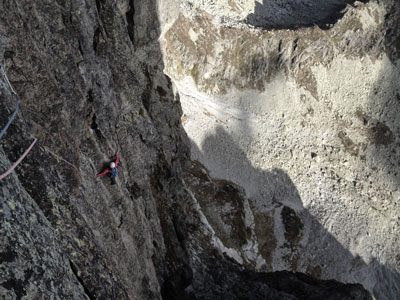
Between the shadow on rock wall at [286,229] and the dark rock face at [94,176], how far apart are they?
64.8 feet

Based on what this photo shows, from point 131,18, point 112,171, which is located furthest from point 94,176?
point 131,18

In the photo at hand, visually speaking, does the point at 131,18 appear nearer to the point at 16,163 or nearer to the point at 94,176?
the point at 94,176

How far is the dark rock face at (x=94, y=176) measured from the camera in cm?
711

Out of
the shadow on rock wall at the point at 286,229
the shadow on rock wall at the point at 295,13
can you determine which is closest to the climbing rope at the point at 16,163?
the shadow on rock wall at the point at 286,229

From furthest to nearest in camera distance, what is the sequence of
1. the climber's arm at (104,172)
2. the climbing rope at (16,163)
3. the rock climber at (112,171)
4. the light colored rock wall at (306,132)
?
the light colored rock wall at (306,132), the rock climber at (112,171), the climber's arm at (104,172), the climbing rope at (16,163)

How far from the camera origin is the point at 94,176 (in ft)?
44.6

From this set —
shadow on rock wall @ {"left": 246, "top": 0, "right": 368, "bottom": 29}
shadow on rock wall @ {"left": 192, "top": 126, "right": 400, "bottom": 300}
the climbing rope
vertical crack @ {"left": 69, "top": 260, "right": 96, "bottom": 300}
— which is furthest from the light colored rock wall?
the climbing rope

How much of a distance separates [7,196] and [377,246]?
49918 millimetres

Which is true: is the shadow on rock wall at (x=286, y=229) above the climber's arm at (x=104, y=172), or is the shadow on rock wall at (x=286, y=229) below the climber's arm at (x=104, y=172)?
below

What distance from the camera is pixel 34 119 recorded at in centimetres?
1088

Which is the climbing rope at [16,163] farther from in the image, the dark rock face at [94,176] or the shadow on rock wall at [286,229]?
the shadow on rock wall at [286,229]

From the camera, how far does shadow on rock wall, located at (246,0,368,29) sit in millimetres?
52344

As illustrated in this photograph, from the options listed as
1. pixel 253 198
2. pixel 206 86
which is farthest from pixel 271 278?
pixel 206 86

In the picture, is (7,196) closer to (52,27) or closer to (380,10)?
(52,27)
